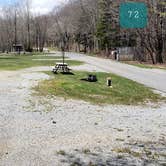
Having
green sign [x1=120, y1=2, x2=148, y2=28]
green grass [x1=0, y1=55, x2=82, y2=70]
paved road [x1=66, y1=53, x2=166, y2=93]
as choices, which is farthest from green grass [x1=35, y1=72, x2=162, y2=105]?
green grass [x1=0, y1=55, x2=82, y2=70]

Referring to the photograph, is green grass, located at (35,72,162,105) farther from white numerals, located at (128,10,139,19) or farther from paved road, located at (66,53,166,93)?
white numerals, located at (128,10,139,19)

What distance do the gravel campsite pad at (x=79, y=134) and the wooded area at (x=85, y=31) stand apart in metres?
24.5

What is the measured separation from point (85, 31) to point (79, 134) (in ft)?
284

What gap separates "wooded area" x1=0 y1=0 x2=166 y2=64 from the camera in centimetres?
5009

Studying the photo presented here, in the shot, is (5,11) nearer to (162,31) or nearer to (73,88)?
(162,31)

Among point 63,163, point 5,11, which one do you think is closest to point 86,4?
point 5,11

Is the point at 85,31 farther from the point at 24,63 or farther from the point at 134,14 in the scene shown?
the point at 134,14

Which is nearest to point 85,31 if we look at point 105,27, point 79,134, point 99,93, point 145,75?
point 105,27

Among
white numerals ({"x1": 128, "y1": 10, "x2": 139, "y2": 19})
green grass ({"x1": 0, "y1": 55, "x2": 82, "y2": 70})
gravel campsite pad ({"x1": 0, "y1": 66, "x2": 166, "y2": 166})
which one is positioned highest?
white numerals ({"x1": 128, "y1": 10, "x2": 139, "y2": 19})

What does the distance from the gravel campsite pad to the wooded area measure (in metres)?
24.5

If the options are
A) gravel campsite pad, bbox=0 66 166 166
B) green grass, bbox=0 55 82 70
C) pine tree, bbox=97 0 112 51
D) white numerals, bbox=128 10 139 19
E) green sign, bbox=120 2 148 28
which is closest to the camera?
gravel campsite pad, bbox=0 66 166 166

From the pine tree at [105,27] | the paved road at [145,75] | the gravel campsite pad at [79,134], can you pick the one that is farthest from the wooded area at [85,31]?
the gravel campsite pad at [79,134]

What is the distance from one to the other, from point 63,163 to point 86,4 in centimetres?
8589

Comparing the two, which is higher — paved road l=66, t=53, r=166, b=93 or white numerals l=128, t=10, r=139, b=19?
white numerals l=128, t=10, r=139, b=19
